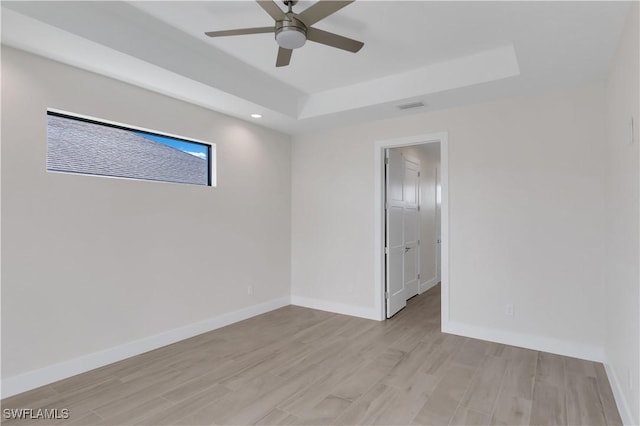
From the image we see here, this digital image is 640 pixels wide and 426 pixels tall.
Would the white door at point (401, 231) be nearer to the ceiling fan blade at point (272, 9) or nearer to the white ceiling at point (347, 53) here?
the white ceiling at point (347, 53)

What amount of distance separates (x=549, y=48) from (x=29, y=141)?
4.04 meters

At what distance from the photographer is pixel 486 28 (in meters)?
2.69

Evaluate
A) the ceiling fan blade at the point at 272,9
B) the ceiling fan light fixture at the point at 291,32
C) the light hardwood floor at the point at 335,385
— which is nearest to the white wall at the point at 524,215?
the light hardwood floor at the point at 335,385

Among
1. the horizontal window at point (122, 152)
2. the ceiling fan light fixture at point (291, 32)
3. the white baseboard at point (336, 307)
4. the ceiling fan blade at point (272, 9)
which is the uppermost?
the ceiling fan blade at point (272, 9)

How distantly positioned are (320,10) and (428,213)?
16.1 feet

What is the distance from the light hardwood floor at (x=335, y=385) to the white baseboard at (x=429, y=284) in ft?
7.16

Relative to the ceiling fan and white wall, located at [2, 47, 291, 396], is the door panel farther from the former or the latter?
the ceiling fan

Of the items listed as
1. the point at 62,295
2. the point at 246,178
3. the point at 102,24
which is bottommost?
the point at 62,295

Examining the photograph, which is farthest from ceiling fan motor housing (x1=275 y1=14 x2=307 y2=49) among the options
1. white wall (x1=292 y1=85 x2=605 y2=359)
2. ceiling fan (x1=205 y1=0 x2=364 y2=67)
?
white wall (x1=292 y1=85 x2=605 y2=359)

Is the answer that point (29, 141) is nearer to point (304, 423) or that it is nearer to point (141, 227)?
point (141, 227)

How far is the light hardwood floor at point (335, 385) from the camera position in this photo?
2.32 m

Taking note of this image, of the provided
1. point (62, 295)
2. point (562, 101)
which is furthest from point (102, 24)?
point (562, 101)

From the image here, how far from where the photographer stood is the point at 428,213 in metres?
6.38

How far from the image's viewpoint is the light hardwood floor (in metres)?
2.32
